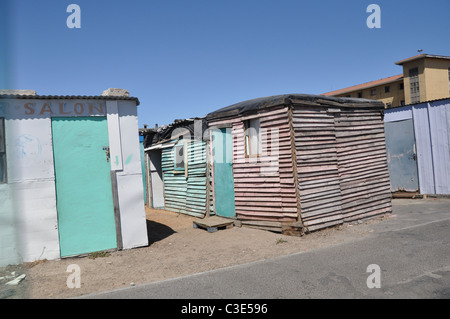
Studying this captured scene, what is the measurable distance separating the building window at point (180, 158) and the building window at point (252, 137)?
135 inches

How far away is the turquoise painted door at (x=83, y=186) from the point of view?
7375 mm

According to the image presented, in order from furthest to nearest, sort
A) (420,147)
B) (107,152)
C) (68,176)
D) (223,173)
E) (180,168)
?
(420,147) < (180,168) < (223,173) < (107,152) < (68,176)

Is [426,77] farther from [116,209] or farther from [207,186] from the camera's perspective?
[116,209]

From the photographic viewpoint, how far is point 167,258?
708 cm

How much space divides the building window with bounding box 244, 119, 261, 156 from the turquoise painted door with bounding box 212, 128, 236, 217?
26.7 inches

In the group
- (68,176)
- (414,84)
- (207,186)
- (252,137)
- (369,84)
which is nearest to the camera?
(68,176)

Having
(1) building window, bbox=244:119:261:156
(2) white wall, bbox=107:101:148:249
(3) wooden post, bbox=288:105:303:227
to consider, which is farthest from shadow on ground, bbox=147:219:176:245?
(3) wooden post, bbox=288:105:303:227

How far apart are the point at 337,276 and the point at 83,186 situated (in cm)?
579

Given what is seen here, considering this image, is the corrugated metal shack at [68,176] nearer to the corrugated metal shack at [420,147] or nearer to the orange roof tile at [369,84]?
the corrugated metal shack at [420,147]

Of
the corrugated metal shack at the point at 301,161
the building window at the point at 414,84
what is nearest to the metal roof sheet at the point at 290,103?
the corrugated metal shack at the point at 301,161

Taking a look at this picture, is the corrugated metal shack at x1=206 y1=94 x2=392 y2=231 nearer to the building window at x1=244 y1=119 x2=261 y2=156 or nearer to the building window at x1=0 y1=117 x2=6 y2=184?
the building window at x1=244 y1=119 x2=261 y2=156

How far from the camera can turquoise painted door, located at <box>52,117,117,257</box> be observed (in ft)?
24.2

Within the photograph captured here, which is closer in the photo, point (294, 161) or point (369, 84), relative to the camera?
point (294, 161)

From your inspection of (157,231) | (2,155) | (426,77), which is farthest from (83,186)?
(426,77)
